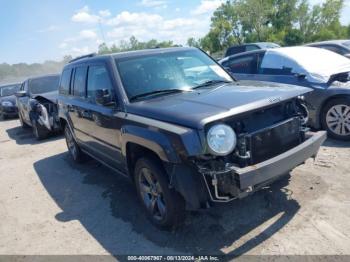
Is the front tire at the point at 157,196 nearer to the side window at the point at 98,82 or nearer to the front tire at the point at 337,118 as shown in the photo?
the side window at the point at 98,82

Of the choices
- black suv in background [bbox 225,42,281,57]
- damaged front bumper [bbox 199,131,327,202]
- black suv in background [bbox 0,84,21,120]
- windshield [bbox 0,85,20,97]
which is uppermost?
black suv in background [bbox 225,42,281,57]

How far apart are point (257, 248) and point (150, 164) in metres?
1.32

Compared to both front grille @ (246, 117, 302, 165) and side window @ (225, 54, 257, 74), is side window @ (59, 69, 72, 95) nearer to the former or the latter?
side window @ (225, 54, 257, 74)

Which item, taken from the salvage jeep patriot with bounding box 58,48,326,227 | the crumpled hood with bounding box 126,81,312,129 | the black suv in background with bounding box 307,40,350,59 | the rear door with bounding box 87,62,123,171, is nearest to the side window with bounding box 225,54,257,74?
the salvage jeep patriot with bounding box 58,48,326,227

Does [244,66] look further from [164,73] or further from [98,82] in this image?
[98,82]

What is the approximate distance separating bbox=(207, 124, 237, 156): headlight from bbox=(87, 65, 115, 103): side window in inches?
62.4

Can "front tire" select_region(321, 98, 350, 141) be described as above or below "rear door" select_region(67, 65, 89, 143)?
below

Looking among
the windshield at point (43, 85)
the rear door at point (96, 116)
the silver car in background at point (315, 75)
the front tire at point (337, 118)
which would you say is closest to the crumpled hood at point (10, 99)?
the windshield at point (43, 85)

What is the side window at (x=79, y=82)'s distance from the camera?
5180mm

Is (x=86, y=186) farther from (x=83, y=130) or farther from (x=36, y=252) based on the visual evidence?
(x=36, y=252)

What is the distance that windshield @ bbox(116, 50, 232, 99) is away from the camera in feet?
13.2

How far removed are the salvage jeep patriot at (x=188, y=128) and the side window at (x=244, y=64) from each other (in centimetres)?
247

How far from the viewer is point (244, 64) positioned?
7.25 metres

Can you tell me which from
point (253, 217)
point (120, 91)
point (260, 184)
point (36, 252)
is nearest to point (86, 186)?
point (36, 252)
